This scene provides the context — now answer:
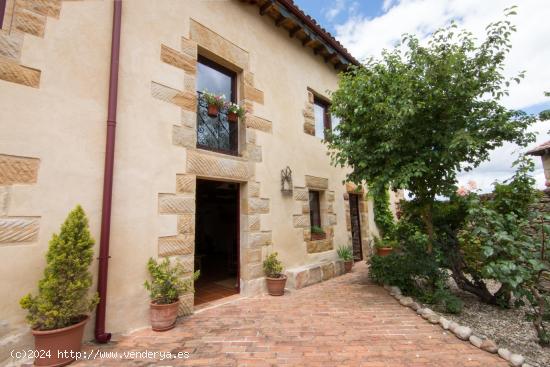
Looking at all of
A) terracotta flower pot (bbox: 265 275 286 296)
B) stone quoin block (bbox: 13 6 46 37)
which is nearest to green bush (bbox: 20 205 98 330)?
stone quoin block (bbox: 13 6 46 37)

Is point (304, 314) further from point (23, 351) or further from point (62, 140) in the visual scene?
point (62, 140)

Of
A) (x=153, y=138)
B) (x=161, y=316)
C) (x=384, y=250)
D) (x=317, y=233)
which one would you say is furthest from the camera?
(x=384, y=250)

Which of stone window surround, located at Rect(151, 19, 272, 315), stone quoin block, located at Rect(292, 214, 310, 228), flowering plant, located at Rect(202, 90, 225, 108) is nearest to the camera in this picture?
stone window surround, located at Rect(151, 19, 272, 315)

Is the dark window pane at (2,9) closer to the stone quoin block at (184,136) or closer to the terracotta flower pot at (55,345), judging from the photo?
the stone quoin block at (184,136)

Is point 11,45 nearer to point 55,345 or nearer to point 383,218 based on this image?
point 55,345

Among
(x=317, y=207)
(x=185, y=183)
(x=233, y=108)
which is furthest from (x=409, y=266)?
(x=233, y=108)

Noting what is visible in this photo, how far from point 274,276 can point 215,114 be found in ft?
9.90

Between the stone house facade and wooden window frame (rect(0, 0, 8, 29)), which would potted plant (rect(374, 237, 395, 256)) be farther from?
wooden window frame (rect(0, 0, 8, 29))

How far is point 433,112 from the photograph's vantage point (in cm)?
403

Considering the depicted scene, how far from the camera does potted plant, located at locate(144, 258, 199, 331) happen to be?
310 centimetres

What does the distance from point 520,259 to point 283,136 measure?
408 centimetres

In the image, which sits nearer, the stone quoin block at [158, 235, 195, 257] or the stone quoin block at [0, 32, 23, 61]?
the stone quoin block at [0, 32, 23, 61]

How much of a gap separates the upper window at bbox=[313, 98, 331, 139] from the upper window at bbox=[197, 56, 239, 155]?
2534 mm

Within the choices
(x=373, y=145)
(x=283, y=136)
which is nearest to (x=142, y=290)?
(x=283, y=136)
